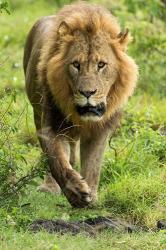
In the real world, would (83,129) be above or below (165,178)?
above

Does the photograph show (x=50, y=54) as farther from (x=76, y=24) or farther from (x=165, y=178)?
(x=165, y=178)

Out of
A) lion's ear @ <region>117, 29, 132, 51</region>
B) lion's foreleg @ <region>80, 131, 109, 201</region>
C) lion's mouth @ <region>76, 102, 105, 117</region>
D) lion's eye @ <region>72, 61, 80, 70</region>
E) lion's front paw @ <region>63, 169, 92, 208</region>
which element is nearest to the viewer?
lion's front paw @ <region>63, 169, 92, 208</region>

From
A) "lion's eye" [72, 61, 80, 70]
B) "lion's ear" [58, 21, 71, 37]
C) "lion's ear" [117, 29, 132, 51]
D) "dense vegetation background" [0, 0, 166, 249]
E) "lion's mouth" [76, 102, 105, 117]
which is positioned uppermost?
"lion's ear" [58, 21, 71, 37]

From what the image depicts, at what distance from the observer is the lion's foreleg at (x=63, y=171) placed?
19.4 ft

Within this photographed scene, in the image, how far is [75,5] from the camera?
691cm

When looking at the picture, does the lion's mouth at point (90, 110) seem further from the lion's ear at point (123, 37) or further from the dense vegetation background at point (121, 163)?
the lion's ear at point (123, 37)

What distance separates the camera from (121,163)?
722 cm

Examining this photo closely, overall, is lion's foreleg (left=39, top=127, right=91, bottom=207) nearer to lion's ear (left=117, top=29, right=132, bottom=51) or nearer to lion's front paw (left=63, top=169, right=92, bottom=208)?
lion's front paw (left=63, top=169, right=92, bottom=208)

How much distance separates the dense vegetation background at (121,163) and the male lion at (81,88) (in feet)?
0.62

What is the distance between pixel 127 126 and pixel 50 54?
2.04m

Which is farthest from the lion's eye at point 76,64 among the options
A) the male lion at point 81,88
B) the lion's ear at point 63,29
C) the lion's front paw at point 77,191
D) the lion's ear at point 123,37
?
the lion's front paw at point 77,191

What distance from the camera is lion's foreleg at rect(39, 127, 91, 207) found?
5.93m

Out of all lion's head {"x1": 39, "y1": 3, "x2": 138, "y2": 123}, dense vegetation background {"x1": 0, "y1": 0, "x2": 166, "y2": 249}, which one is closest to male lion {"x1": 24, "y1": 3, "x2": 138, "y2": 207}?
lion's head {"x1": 39, "y1": 3, "x2": 138, "y2": 123}

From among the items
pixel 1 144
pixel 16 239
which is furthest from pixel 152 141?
pixel 16 239
